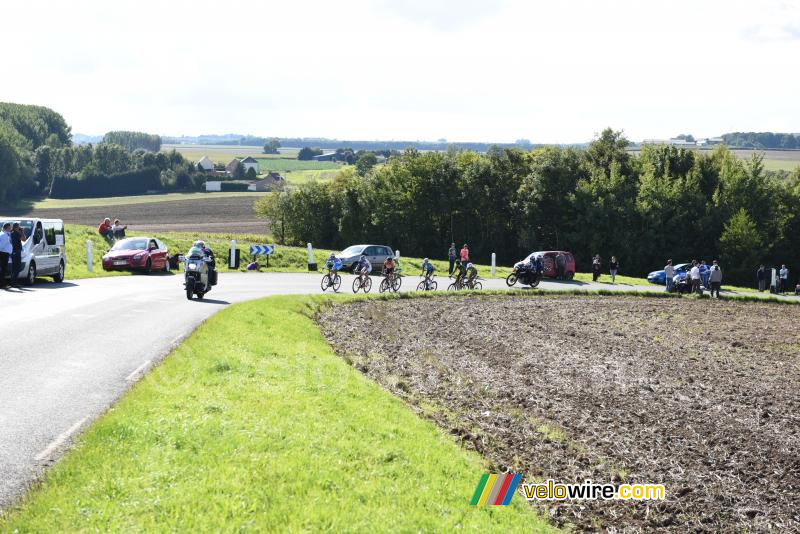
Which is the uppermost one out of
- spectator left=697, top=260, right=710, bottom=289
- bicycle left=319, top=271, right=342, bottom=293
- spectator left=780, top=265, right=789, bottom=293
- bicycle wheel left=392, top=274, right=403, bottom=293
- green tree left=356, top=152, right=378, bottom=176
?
green tree left=356, top=152, right=378, bottom=176

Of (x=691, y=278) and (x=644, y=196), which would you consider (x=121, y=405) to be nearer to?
(x=691, y=278)

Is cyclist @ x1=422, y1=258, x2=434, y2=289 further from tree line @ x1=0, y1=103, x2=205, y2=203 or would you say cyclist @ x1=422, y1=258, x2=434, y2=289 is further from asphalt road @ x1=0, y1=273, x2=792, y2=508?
→ tree line @ x1=0, y1=103, x2=205, y2=203

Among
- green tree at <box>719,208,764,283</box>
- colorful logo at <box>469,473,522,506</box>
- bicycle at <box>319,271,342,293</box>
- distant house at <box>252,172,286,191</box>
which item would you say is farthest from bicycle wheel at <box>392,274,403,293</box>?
distant house at <box>252,172,286,191</box>

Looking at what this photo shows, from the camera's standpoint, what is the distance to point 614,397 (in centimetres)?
1499

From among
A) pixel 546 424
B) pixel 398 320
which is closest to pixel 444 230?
pixel 398 320

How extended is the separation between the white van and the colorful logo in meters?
19.1

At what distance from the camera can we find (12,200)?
116m

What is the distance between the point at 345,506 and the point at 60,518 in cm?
245

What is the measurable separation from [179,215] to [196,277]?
280 feet

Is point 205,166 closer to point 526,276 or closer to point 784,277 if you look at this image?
point 784,277

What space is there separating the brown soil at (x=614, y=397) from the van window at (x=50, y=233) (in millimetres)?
9889

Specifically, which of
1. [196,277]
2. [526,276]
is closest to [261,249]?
[526,276]

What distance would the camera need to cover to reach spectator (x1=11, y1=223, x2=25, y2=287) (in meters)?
23.4

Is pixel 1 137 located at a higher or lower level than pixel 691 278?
higher
